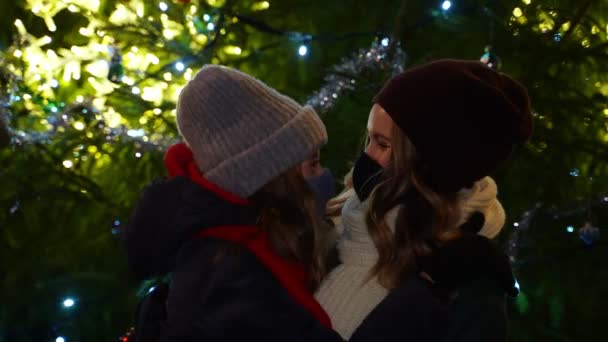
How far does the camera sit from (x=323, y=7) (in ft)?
10.7

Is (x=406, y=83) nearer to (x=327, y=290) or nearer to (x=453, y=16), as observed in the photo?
(x=327, y=290)

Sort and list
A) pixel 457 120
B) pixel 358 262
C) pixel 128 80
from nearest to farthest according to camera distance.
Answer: pixel 457 120
pixel 358 262
pixel 128 80

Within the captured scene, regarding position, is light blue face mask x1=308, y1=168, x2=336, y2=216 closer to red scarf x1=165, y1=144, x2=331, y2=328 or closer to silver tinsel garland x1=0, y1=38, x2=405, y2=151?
red scarf x1=165, y1=144, x2=331, y2=328

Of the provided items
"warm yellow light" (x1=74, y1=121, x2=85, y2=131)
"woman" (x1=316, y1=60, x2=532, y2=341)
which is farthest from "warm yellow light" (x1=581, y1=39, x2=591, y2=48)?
"warm yellow light" (x1=74, y1=121, x2=85, y2=131)

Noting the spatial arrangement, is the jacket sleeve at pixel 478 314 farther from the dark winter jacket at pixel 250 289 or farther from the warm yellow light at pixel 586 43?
the warm yellow light at pixel 586 43

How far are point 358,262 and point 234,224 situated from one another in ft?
1.17

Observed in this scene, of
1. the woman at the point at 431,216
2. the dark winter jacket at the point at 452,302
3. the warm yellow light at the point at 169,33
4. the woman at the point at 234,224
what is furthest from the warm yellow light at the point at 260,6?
the dark winter jacket at the point at 452,302

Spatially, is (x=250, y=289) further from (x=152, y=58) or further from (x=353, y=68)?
(x=152, y=58)

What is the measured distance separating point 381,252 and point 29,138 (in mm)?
1610

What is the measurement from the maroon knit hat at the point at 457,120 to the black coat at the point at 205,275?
1.62 feet

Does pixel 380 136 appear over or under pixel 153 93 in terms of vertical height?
under

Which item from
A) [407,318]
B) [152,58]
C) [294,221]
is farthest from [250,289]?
[152,58]

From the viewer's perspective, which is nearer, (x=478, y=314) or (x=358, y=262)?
(x=478, y=314)

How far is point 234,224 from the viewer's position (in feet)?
6.56
